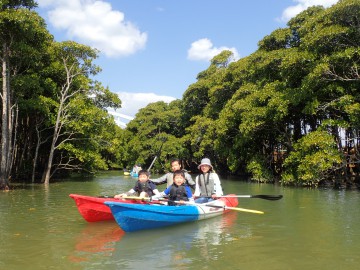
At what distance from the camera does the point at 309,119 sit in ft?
67.6

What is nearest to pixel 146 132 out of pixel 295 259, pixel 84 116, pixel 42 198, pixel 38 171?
pixel 38 171

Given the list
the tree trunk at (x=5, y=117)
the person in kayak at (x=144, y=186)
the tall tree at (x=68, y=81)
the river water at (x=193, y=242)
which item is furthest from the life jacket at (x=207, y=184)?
the tall tree at (x=68, y=81)

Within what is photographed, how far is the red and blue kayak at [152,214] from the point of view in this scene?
7.20 metres

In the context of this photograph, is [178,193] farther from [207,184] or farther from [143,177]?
[207,184]

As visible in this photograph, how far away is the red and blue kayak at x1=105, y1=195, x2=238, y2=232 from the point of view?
7203 mm

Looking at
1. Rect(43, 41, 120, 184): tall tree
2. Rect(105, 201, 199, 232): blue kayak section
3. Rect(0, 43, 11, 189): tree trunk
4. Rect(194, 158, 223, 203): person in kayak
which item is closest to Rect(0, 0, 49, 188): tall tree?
Rect(0, 43, 11, 189): tree trunk

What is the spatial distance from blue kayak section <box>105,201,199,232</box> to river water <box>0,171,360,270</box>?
191 millimetres

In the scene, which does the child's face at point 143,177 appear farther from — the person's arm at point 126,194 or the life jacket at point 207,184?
the life jacket at point 207,184

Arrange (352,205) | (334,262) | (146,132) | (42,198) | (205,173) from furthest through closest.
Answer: (146,132) < (42,198) < (352,205) < (205,173) < (334,262)

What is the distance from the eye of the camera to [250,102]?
20.3 metres

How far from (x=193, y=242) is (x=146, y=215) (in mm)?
1176

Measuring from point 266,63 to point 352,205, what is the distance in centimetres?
1028

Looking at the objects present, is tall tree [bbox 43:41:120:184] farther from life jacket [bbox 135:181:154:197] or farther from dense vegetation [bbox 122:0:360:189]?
life jacket [bbox 135:181:154:197]

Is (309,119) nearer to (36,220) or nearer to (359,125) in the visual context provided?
(359,125)
